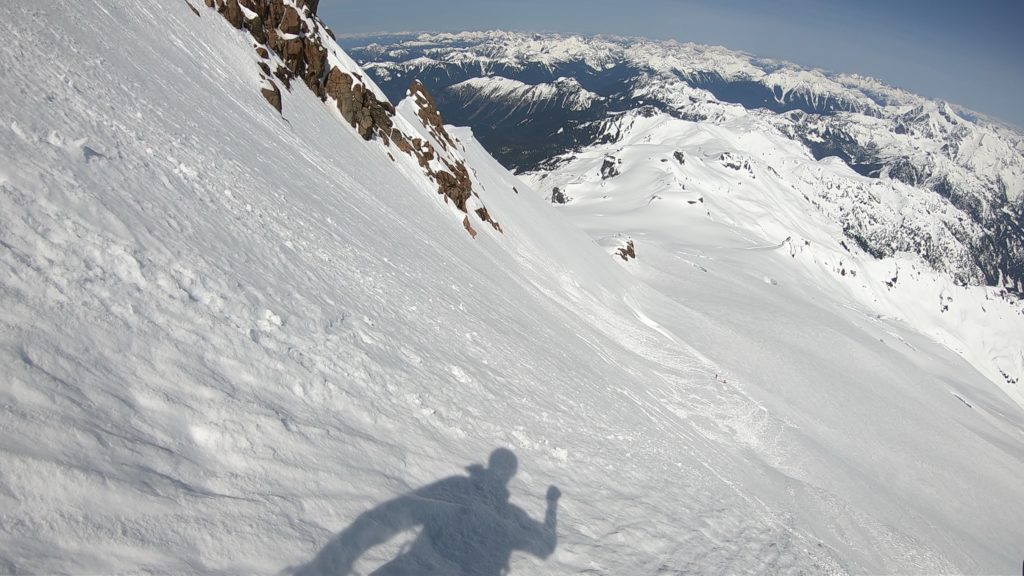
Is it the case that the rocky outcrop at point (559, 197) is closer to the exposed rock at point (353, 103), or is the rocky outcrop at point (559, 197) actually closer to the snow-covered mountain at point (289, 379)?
the exposed rock at point (353, 103)

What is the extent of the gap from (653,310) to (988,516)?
3139 centimetres

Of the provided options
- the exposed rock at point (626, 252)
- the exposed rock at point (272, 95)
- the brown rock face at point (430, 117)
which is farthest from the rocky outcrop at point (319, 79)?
the exposed rock at point (626, 252)

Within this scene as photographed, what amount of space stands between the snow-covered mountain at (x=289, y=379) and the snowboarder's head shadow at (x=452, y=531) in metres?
0.04

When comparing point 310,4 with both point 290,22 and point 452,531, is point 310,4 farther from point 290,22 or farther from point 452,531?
point 452,531

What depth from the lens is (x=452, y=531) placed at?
650cm

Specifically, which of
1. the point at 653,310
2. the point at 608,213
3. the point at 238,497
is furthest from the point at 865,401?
the point at 608,213

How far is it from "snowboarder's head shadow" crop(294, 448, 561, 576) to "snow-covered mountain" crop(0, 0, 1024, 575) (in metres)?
0.04

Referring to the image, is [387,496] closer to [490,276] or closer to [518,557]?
[518,557]

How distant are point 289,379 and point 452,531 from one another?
3.14 metres

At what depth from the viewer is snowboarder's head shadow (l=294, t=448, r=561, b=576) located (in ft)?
17.7

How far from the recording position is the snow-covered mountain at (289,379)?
4594 mm

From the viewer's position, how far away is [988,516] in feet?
130

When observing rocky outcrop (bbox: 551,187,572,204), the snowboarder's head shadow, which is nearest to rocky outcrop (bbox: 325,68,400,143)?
the snowboarder's head shadow

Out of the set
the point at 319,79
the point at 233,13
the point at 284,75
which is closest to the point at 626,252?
the point at 319,79
